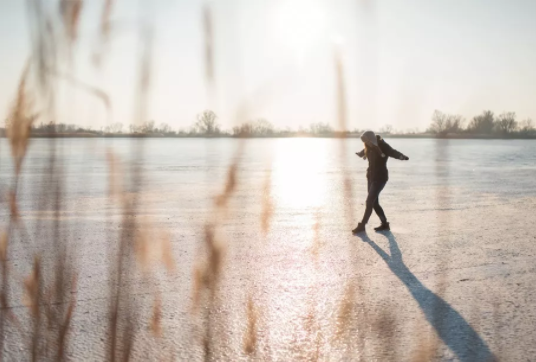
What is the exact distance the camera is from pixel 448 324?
3.68m

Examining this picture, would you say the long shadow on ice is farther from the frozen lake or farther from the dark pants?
the dark pants

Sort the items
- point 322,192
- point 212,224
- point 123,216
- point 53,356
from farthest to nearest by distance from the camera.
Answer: point 322,192
point 53,356
point 123,216
point 212,224

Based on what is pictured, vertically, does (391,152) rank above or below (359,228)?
above

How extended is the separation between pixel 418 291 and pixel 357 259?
1.28m

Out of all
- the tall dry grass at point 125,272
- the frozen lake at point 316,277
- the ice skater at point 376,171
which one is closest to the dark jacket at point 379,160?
the ice skater at point 376,171

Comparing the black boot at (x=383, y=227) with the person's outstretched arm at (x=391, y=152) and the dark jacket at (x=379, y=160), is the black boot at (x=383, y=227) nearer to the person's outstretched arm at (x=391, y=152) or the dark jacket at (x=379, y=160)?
the dark jacket at (x=379, y=160)

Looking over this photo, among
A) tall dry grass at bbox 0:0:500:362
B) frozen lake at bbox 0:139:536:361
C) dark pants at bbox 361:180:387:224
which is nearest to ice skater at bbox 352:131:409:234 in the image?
dark pants at bbox 361:180:387:224

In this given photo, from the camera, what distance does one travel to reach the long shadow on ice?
3.18 metres

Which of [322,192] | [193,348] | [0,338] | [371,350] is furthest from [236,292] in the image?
[322,192]

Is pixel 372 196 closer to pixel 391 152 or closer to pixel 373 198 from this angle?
pixel 373 198

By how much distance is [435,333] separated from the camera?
11.7 feet

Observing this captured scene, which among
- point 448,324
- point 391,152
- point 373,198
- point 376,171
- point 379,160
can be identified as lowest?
point 448,324

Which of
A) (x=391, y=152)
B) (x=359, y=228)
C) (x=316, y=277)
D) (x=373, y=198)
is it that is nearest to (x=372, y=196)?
(x=373, y=198)

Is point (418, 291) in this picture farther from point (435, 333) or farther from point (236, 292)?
point (236, 292)
